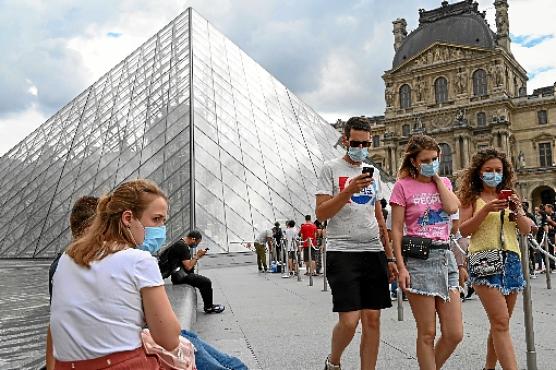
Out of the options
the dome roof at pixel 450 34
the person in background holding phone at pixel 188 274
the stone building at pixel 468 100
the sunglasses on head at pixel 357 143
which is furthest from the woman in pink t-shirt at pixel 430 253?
the dome roof at pixel 450 34

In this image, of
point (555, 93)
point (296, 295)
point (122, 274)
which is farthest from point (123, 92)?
point (555, 93)

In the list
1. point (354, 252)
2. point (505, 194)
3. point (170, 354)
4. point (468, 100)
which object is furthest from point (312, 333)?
point (468, 100)

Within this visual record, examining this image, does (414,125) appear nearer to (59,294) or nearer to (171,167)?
(171,167)

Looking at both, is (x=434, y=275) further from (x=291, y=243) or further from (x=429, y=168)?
(x=291, y=243)

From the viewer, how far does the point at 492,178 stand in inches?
139

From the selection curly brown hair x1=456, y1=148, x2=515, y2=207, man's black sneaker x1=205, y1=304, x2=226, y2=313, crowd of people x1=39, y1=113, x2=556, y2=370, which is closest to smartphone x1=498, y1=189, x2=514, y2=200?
crowd of people x1=39, y1=113, x2=556, y2=370

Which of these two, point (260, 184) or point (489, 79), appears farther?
point (489, 79)

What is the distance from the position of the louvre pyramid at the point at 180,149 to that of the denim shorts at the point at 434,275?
40.5 feet

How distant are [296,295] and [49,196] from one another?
1376 cm

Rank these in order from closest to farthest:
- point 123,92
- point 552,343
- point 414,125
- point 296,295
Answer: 1. point 552,343
2. point 296,295
3. point 123,92
4. point 414,125

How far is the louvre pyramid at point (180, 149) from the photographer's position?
54.8 feet

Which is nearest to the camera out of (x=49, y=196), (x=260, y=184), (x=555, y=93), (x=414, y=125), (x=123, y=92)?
(x=260, y=184)

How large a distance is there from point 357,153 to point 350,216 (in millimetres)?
360

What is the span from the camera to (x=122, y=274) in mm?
1876
